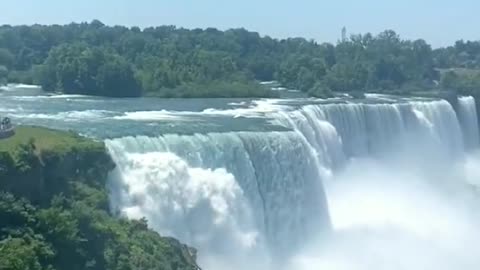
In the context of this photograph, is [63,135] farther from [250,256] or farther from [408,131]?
[408,131]

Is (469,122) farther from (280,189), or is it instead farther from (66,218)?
(66,218)

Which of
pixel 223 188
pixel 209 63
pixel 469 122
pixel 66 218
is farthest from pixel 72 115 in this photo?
pixel 469 122

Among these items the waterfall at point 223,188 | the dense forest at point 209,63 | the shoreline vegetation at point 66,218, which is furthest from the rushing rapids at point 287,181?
the dense forest at point 209,63

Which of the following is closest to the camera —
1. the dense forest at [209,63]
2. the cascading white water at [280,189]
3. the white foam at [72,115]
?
the cascading white water at [280,189]

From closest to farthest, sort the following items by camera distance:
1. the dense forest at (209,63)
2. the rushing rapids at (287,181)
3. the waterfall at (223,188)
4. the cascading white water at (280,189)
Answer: the waterfall at (223,188)
the cascading white water at (280,189)
the rushing rapids at (287,181)
the dense forest at (209,63)

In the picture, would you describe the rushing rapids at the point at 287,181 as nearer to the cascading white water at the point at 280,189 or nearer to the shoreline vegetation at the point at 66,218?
the cascading white water at the point at 280,189

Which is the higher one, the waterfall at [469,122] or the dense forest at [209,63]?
the dense forest at [209,63]

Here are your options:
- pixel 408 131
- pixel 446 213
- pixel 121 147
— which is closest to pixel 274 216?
pixel 121 147
